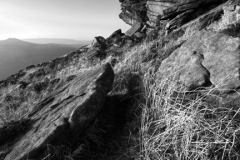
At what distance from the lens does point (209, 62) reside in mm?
5207

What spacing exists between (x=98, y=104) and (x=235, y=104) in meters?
3.54

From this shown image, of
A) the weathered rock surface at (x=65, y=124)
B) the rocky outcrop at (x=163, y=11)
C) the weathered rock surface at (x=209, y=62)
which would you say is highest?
the rocky outcrop at (x=163, y=11)

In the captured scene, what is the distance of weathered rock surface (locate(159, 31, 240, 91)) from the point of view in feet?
14.9

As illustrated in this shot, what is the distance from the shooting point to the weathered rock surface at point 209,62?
453 cm

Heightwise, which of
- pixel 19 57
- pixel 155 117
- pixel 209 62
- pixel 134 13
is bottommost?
pixel 155 117

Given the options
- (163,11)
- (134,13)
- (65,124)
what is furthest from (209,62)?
(134,13)

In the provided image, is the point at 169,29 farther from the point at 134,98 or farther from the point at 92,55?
the point at 134,98

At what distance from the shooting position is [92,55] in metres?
18.2

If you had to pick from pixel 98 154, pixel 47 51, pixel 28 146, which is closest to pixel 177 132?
pixel 98 154

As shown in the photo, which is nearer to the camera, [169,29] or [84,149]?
[84,149]

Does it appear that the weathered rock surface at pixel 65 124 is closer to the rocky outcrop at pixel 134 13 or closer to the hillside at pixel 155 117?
the hillside at pixel 155 117

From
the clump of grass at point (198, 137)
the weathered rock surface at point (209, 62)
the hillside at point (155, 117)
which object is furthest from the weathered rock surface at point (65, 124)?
the weathered rock surface at point (209, 62)

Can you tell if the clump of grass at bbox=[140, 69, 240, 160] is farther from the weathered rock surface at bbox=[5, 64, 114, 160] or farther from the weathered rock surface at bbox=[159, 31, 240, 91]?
the weathered rock surface at bbox=[5, 64, 114, 160]

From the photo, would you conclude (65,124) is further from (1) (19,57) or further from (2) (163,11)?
(1) (19,57)
